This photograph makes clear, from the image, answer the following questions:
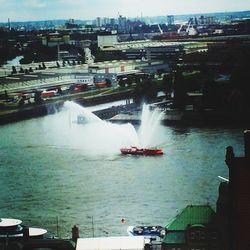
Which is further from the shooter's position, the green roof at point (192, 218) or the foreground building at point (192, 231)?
the green roof at point (192, 218)

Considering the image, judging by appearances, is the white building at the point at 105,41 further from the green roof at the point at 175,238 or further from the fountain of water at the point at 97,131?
the green roof at the point at 175,238

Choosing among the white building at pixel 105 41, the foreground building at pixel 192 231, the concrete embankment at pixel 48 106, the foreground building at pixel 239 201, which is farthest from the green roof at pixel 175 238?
the white building at pixel 105 41

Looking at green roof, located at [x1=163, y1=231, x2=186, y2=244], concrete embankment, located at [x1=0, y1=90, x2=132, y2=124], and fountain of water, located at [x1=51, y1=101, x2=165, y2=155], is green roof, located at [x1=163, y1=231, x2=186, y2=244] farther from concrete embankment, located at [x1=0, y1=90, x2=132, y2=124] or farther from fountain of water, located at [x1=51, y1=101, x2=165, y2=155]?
concrete embankment, located at [x1=0, y1=90, x2=132, y2=124]

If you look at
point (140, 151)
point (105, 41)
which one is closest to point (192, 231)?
point (140, 151)

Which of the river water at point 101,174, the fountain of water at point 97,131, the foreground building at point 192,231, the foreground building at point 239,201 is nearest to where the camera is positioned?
the foreground building at point 239,201

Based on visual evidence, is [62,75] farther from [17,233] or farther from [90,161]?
[17,233]
